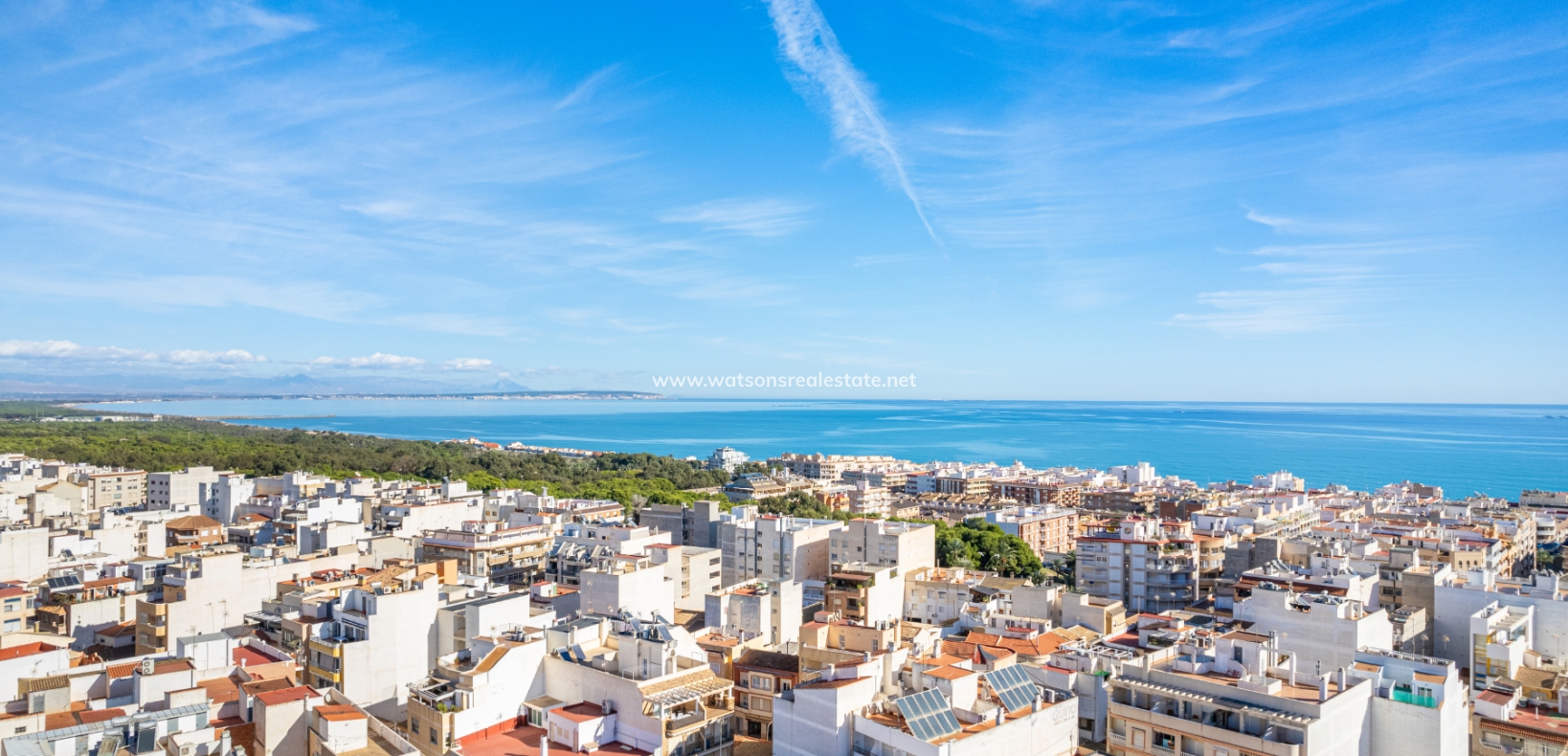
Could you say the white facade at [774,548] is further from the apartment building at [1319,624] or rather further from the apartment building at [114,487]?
the apartment building at [114,487]

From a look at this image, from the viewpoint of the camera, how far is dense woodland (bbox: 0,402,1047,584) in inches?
1415

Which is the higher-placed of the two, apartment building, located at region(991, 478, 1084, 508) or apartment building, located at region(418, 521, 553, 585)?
apartment building, located at region(418, 521, 553, 585)

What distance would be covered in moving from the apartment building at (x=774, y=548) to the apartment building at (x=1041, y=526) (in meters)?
16.0

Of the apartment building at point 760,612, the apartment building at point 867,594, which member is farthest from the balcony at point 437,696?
the apartment building at point 867,594

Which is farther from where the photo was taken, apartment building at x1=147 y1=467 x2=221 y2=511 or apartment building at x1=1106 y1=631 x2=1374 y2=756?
apartment building at x1=147 y1=467 x2=221 y2=511

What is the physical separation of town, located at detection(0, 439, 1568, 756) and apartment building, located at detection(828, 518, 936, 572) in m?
0.13

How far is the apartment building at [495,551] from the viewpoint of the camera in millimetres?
26656

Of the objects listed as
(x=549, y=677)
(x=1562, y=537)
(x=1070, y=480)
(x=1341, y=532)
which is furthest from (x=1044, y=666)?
(x=1070, y=480)

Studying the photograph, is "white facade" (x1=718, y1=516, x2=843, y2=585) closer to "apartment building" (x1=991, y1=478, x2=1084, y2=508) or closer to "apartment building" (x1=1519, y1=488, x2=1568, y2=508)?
"apartment building" (x1=991, y1=478, x2=1084, y2=508)

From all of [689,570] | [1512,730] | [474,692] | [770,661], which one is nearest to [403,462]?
[689,570]

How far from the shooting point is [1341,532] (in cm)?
3416

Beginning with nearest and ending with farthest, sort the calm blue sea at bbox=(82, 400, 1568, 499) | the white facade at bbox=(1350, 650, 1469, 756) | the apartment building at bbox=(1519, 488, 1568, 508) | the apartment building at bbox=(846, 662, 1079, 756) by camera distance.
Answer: the apartment building at bbox=(846, 662, 1079, 756) < the white facade at bbox=(1350, 650, 1469, 756) < the apartment building at bbox=(1519, 488, 1568, 508) < the calm blue sea at bbox=(82, 400, 1568, 499)

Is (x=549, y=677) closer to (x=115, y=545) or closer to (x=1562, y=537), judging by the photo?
(x=115, y=545)

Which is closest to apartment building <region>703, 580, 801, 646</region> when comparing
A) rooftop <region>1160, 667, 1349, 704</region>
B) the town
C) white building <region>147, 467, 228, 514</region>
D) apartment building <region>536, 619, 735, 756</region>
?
the town
